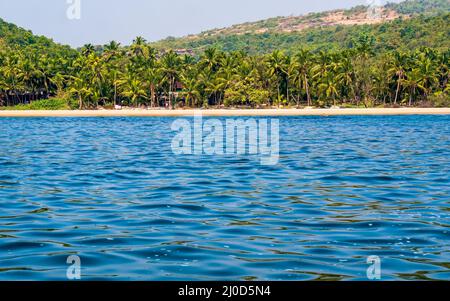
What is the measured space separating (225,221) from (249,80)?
10764 cm

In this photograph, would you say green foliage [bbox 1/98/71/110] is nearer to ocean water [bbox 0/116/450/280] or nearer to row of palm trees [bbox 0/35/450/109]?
row of palm trees [bbox 0/35/450/109]

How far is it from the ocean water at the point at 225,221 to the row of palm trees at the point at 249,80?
9412 centimetres

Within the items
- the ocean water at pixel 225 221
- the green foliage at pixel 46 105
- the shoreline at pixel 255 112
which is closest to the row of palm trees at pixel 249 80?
the green foliage at pixel 46 105

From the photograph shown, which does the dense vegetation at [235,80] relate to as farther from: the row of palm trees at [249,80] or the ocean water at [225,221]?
the ocean water at [225,221]

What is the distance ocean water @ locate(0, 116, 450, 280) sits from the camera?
401 inches

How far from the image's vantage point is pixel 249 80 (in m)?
121

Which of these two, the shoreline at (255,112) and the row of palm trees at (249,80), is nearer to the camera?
the shoreline at (255,112)

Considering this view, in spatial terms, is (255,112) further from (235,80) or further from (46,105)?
(46,105)

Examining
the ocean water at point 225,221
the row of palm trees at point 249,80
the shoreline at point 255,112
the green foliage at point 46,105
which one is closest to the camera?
the ocean water at point 225,221

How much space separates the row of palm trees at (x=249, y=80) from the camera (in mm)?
118438

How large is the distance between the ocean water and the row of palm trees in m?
94.1

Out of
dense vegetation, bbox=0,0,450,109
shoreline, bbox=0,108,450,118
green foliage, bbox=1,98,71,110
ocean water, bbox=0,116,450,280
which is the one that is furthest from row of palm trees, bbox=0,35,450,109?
ocean water, bbox=0,116,450,280

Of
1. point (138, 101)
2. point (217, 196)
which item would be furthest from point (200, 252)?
point (138, 101)
